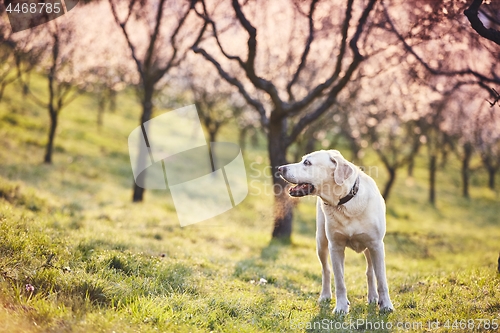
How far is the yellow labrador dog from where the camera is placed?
517 cm

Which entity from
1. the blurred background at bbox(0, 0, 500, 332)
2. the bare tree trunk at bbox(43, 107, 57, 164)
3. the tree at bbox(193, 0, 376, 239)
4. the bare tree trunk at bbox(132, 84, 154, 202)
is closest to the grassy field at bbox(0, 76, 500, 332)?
the blurred background at bbox(0, 0, 500, 332)

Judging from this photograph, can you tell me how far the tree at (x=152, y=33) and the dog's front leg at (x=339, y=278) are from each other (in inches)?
322

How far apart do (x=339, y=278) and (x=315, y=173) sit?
Result: 4.63ft

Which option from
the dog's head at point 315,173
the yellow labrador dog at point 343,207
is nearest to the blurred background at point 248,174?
the yellow labrador dog at point 343,207

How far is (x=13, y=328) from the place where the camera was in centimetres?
343

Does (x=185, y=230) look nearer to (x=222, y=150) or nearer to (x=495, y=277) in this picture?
(x=495, y=277)

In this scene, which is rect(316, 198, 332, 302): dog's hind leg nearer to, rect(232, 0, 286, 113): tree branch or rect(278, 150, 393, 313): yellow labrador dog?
rect(278, 150, 393, 313): yellow labrador dog

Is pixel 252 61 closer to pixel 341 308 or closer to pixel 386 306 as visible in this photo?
pixel 341 308

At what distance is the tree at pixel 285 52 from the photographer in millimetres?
9000

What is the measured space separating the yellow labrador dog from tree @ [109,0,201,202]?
24.6 feet

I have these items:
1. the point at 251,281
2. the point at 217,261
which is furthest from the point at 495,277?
the point at 217,261

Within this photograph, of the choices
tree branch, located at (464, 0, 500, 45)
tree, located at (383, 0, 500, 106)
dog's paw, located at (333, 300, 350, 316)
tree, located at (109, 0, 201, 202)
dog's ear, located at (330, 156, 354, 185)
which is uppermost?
tree, located at (109, 0, 201, 202)

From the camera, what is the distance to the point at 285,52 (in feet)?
44.9

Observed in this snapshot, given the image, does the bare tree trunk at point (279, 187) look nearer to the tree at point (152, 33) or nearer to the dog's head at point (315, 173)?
the tree at point (152, 33)
